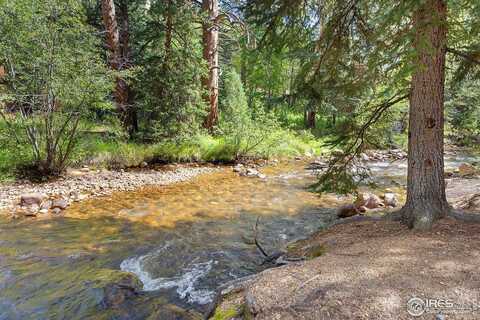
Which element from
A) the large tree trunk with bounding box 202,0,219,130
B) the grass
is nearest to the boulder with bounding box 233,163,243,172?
the grass

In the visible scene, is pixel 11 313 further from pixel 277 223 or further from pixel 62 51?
pixel 62 51

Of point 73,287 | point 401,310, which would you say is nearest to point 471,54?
point 401,310

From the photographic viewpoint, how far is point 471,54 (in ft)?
12.0

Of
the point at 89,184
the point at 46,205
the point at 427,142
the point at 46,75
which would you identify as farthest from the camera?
the point at 89,184

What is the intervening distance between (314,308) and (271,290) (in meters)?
0.40

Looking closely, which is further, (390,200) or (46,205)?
(390,200)

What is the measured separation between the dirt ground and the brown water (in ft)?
4.04

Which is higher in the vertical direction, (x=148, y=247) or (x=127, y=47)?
(x=127, y=47)

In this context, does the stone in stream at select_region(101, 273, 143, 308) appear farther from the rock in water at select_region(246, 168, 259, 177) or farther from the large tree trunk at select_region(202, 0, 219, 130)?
the large tree trunk at select_region(202, 0, 219, 130)

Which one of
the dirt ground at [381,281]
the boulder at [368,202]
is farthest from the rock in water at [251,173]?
the dirt ground at [381,281]

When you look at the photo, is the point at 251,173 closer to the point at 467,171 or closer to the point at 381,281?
the point at 467,171

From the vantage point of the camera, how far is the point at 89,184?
27.3 ft

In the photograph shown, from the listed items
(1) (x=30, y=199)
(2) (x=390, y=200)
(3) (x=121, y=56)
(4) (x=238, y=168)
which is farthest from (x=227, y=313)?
(3) (x=121, y=56)

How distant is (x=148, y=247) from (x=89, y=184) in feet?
13.4
